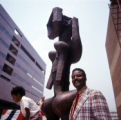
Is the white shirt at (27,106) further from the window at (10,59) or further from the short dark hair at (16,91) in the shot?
the window at (10,59)

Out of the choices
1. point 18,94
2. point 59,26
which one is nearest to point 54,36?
point 59,26

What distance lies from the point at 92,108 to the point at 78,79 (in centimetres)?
36

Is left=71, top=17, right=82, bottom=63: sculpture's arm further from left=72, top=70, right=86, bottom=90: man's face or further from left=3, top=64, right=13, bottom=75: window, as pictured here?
left=3, top=64, right=13, bottom=75: window

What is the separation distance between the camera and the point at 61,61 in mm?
2111

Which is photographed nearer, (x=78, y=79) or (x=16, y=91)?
(x=78, y=79)

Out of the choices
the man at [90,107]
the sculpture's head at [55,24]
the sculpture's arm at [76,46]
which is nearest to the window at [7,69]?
the sculpture's head at [55,24]

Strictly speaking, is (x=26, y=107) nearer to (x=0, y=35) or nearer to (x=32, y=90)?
(x=0, y=35)

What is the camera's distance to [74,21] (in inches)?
93.5

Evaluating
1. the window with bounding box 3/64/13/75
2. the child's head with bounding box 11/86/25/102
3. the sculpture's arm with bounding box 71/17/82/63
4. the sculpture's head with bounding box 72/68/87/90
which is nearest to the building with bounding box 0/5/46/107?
the window with bounding box 3/64/13/75

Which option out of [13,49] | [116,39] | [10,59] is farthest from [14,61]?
[116,39]

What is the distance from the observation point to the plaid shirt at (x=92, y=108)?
3.52ft

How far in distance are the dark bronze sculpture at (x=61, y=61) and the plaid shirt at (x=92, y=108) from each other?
0.48m

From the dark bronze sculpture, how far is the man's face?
11.7 inches

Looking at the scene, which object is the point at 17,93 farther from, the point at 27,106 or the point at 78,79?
the point at 78,79
